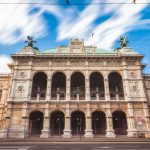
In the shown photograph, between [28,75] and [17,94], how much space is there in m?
4.22

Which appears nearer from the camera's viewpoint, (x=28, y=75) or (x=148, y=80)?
(x=28, y=75)

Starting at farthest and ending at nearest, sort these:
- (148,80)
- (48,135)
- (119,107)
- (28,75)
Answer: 1. (148,80)
2. (28,75)
3. (119,107)
4. (48,135)

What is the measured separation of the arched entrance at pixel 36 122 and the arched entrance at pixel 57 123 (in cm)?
224

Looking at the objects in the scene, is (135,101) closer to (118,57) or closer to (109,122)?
(109,122)

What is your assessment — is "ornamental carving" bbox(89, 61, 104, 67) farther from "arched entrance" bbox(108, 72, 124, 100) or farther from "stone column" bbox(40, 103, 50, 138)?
"stone column" bbox(40, 103, 50, 138)

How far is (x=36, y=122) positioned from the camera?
34.5 metres

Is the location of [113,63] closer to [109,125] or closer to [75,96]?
[75,96]

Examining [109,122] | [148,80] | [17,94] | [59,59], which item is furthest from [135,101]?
[17,94]

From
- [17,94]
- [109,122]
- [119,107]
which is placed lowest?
[109,122]

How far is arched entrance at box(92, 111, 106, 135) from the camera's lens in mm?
33703

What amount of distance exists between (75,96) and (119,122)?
10.0m

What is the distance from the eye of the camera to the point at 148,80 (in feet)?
131

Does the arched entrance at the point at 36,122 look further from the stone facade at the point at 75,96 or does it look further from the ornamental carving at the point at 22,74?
the ornamental carving at the point at 22,74

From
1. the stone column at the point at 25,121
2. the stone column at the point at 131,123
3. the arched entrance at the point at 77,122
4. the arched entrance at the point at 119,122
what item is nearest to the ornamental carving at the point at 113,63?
the stone column at the point at 131,123
